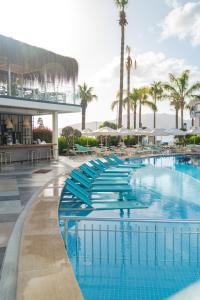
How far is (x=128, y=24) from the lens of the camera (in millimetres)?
31078

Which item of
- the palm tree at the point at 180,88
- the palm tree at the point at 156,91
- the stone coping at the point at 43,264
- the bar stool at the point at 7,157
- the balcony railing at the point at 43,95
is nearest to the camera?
the stone coping at the point at 43,264

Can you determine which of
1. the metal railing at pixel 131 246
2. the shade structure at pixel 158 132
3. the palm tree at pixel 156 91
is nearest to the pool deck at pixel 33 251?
the metal railing at pixel 131 246

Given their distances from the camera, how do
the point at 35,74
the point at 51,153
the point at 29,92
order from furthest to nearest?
the point at 51,153
the point at 35,74
the point at 29,92

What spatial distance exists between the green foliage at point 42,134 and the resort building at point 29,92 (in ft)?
12.1

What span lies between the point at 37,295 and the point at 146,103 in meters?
44.6

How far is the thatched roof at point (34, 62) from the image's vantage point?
1620 centimetres

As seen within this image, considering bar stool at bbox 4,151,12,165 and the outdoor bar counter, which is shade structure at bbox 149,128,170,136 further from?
bar stool at bbox 4,151,12,165

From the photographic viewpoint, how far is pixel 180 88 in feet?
138

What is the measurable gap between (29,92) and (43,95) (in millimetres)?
769

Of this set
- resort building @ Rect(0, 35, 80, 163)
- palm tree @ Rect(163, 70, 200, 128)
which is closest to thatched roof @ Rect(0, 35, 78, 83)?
resort building @ Rect(0, 35, 80, 163)

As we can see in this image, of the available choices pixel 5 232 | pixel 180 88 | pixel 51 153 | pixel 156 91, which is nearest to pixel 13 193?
pixel 5 232

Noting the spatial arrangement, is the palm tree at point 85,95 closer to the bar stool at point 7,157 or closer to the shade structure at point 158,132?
the shade structure at point 158,132

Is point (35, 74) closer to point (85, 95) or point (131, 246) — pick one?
point (131, 246)

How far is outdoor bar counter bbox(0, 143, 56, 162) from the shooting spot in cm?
1728
